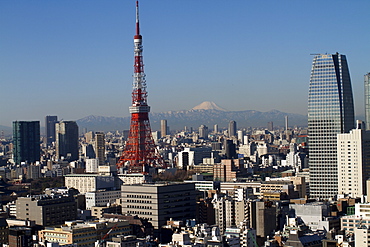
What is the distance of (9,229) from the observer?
97.6 ft

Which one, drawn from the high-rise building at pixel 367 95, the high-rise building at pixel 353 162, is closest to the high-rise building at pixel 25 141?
the high-rise building at pixel 367 95

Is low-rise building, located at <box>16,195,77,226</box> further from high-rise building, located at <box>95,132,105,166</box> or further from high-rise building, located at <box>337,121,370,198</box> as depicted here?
high-rise building, located at <box>95,132,105,166</box>

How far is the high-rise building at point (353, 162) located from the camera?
3869cm

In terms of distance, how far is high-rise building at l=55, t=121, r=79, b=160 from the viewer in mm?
83625

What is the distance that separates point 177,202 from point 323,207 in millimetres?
6517

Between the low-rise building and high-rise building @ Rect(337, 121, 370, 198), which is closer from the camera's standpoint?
the low-rise building

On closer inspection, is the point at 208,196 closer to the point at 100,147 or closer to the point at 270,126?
the point at 100,147

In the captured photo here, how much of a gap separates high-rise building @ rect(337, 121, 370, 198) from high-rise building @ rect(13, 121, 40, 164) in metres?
42.5

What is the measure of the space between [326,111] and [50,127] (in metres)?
68.8

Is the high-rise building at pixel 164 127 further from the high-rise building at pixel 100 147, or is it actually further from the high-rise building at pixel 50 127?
the high-rise building at pixel 100 147

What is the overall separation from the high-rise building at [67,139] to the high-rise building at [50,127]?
20577mm

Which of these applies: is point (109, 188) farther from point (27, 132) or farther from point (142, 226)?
point (27, 132)

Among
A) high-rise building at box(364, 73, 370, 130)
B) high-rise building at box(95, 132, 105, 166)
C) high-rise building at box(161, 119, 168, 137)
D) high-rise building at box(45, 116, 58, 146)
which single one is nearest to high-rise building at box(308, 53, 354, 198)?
high-rise building at box(364, 73, 370, 130)

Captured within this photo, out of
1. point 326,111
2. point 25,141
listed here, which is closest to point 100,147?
point 25,141
